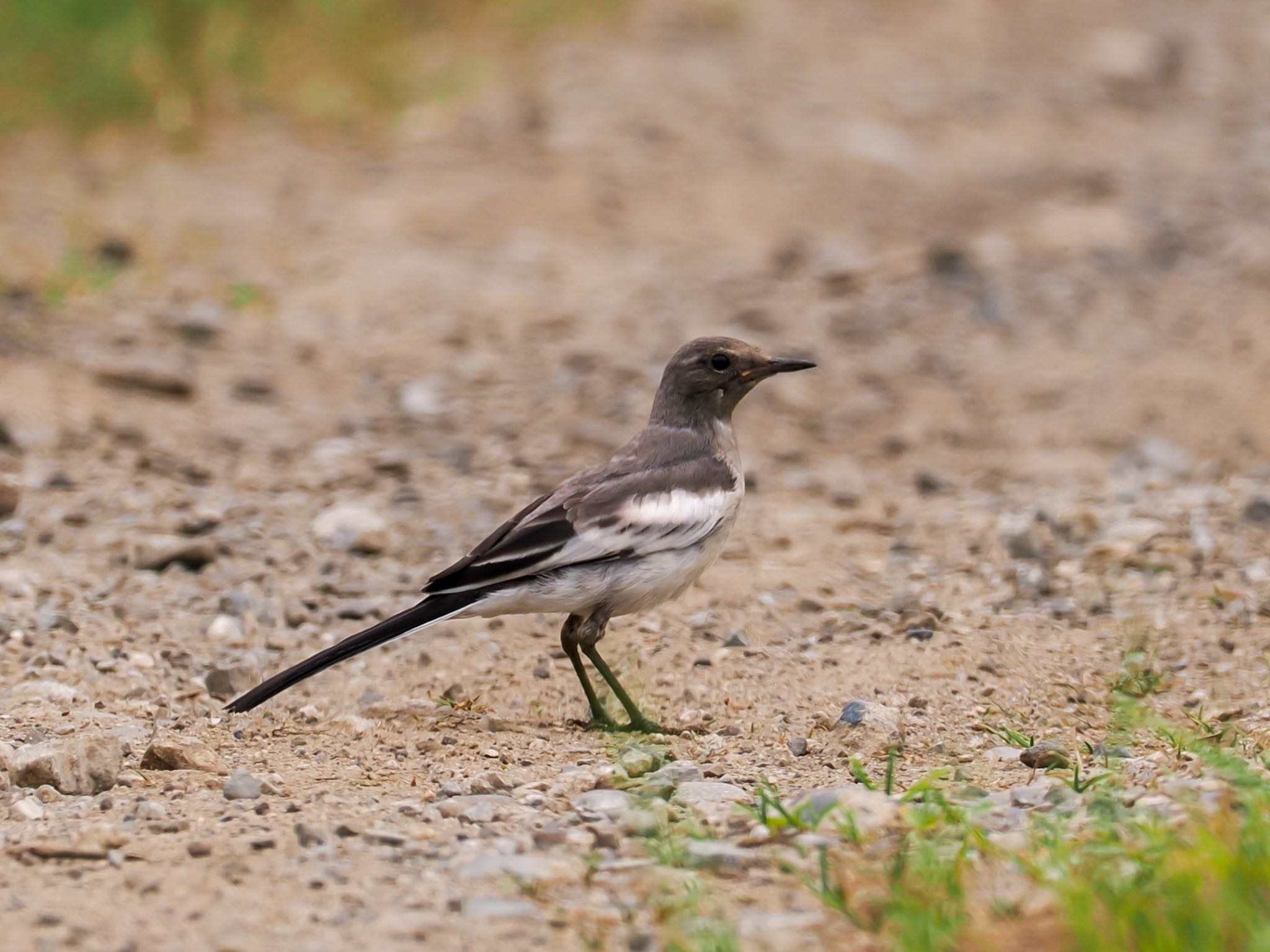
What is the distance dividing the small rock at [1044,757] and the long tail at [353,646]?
175 cm

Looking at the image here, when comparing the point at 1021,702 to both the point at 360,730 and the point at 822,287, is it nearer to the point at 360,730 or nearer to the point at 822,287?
the point at 360,730

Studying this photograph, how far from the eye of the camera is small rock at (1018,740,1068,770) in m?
4.62

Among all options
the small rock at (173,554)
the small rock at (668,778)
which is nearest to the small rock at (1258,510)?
the small rock at (173,554)

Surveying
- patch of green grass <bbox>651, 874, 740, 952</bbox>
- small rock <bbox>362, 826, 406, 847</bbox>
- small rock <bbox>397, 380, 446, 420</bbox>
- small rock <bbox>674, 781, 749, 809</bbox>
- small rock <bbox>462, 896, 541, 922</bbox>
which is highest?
small rock <bbox>397, 380, 446, 420</bbox>

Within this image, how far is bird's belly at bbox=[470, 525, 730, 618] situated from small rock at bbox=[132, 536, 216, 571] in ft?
5.80

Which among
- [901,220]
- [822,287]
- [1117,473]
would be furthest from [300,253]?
[1117,473]

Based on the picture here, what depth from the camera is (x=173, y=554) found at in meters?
6.54

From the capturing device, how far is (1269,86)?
13586 mm

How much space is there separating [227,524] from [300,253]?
11.5 ft

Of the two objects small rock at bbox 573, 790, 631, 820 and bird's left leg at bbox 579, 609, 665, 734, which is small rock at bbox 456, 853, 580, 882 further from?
bird's left leg at bbox 579, 609, 665, 734

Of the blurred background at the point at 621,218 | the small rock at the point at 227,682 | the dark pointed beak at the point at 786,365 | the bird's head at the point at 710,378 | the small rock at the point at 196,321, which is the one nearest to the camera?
the small rock at the point at 227,682

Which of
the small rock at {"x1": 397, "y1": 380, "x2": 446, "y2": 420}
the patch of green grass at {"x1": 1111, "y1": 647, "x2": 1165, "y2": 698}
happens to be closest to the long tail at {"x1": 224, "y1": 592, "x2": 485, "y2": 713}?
the patch of green grass at {"x1": 1111, "y1": 647, "x2": 1165, "y2": 698}

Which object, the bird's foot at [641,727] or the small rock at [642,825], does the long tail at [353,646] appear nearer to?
the bird's foot at [641,727]

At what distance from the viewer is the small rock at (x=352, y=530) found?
6.80m
